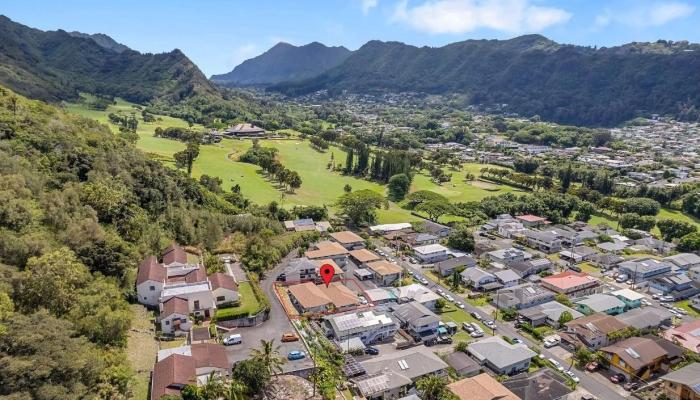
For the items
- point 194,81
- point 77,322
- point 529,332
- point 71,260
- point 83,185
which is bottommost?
point 529,332

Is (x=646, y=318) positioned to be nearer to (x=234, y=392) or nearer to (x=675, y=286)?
(x=675, y=286)

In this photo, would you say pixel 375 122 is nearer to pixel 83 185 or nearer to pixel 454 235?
pixel 454 235

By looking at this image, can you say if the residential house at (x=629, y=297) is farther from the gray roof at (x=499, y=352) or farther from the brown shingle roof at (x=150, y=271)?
the brown shingle roof at (x=150, y=271)

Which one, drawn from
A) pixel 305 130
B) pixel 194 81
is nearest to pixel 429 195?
pixel 305 130

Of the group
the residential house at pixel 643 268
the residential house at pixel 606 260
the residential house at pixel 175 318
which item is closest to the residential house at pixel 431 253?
the residential house at pixel 606 260

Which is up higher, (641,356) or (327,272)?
(641,356)

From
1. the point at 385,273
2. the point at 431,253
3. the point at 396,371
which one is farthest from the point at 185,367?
the point at 431,253
